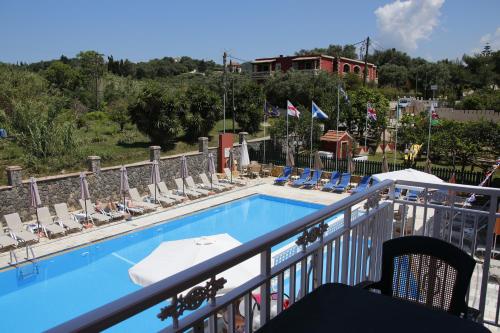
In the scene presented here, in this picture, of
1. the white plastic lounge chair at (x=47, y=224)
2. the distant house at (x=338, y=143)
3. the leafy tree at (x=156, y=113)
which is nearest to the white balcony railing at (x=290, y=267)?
the white plastic lounge chair at (x=47, y=224)

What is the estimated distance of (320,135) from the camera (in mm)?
21797

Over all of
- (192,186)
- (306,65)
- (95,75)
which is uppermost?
(306,65)

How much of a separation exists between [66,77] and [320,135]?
133 feet

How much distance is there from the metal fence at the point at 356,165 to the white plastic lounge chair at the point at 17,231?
12203 millimetres

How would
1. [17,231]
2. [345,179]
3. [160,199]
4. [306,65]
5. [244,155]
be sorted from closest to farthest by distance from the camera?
1. [17,231]
2. [160,199]
3. [345,179]
4. [244,155]
5. [306,65]

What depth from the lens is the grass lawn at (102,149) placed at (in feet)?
50.3

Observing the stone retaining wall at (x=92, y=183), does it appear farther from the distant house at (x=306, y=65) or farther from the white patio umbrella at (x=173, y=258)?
the distant house at (x=306, y=65)

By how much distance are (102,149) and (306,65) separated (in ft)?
115

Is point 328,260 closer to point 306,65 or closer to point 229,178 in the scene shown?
point 229,178

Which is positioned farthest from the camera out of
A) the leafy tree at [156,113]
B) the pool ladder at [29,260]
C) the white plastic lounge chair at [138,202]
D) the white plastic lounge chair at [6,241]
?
the leafy tree at [156,113]

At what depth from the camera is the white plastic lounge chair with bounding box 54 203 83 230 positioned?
11.6 meters

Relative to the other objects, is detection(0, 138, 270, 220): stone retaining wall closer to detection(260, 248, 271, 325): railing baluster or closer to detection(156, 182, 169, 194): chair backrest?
detection(156, 182, 169, 194): chair backrest

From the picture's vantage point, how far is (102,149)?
18.9m

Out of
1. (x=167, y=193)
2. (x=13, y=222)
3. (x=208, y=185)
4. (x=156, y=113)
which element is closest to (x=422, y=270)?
(x=13, y=222)
